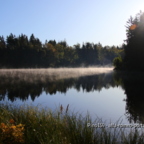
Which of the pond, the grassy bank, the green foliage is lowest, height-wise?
the pond

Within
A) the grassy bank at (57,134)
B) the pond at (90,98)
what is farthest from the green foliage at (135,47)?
the grassy bank at (57,134)

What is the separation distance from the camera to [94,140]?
18.5 ft

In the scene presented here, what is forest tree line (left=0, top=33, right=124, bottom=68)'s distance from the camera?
76438 millimetres

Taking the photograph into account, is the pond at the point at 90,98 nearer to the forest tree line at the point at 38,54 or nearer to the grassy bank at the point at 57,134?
the grassy bank at the point at 57,134

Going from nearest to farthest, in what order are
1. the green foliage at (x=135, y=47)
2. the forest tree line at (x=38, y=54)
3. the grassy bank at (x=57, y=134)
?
the grassy bank at (x=57, y=134), the green foliage at (x=135, y=47), the forest tree line at (x=38, y=54)

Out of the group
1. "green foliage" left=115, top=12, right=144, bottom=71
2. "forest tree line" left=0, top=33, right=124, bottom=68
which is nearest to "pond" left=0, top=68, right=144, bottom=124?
"green foliage" left=115, top=12, right=144, bottom=71

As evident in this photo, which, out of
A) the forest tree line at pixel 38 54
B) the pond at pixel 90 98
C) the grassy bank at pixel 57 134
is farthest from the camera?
the forest tree line at pixel 38 54

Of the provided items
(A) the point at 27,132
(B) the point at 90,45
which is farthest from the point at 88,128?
(B) the point at 90,45

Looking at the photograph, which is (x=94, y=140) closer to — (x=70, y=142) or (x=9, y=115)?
(x=70, y=142)

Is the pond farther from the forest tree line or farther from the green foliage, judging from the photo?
the forest tree line

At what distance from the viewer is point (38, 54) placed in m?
84.2

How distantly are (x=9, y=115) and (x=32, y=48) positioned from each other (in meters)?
76.1

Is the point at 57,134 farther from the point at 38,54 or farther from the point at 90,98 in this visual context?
the point at 38,54

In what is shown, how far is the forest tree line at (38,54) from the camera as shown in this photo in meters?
76.4
